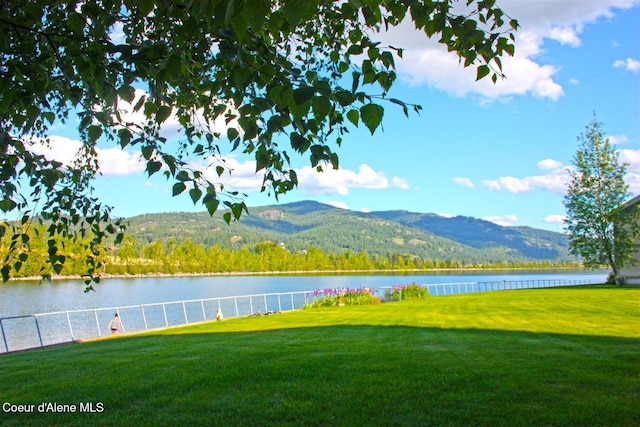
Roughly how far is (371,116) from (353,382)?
447 cm

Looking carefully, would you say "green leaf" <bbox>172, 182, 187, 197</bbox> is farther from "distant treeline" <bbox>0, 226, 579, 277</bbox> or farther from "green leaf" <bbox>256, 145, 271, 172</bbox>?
"distant treeline" <bbox>0, 226, 579, 277</bbox>

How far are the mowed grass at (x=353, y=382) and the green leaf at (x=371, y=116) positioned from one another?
3.22 m

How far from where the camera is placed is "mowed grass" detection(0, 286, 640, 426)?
14.4ft

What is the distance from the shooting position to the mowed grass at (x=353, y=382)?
4.39 m

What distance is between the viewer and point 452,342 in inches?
350

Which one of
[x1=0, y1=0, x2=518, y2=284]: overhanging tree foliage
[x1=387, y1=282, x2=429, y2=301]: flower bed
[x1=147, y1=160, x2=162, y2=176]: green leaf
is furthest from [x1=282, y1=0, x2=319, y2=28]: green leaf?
[x1=387, y1=282, x2=429, y2=301]: flower bed

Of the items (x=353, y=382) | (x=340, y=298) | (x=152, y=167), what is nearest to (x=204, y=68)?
(x=152, y=167)

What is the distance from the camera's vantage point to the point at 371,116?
71.2 inches

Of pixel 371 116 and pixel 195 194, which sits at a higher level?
pixel 371 116

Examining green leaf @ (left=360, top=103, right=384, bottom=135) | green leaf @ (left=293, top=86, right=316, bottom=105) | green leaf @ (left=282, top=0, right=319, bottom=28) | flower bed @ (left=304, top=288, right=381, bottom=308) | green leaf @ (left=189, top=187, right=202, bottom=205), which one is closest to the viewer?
green leaf @ (left=282, top=0, right=319, bottom=28)

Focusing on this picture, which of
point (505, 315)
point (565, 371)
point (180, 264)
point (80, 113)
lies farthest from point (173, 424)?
point (180, 264)

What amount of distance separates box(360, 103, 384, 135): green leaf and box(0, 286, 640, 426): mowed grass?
3223mm

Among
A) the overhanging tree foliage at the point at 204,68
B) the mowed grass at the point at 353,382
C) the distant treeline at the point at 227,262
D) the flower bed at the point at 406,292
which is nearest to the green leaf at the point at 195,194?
the overhanging tree foliage at the point at 204,68

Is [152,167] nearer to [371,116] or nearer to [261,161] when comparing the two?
[261,161]
